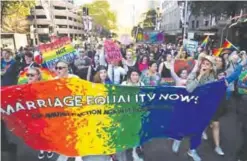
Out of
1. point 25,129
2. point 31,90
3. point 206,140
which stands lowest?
point 206,140

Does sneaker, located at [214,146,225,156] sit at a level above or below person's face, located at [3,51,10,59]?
below

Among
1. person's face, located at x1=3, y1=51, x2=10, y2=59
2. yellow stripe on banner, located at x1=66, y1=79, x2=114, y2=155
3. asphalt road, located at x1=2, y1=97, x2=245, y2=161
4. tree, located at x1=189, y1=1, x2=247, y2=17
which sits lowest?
asphalt road, located at x1=2, y1=97, x2=245, y2=161

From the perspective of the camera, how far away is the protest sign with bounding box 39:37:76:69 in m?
10.0

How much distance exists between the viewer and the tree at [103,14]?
115 m

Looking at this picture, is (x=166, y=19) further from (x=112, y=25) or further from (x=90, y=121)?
(x=90, y=121)

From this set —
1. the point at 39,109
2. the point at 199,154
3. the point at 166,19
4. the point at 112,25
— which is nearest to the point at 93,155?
the point at 39,109

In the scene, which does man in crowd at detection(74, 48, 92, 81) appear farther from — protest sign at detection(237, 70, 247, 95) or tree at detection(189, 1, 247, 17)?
tree at detection(189, 1, 247, 17)

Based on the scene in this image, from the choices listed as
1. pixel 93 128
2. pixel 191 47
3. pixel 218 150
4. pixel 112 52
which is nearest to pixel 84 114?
pixel 93 128

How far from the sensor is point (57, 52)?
1027 centimetres

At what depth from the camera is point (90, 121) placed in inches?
156

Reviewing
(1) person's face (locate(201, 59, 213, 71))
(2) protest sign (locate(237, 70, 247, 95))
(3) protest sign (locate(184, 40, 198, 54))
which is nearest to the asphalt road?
(2) protest sign (locate(237, 70, 247, 95))

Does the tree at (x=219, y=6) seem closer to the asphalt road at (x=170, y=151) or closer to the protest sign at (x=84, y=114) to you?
the asphalt road at (x=170, y=151)

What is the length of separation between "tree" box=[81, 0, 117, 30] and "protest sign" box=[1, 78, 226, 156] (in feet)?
363

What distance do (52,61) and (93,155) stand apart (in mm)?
6488
